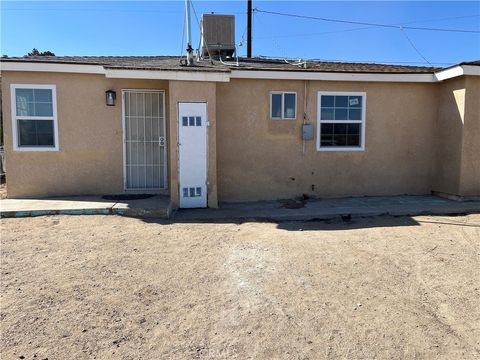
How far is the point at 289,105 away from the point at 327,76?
42.4 inches

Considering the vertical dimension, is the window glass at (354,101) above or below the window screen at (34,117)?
above

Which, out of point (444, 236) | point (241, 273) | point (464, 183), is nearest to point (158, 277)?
point (241, 273)

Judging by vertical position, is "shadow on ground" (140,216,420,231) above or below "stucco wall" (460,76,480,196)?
below

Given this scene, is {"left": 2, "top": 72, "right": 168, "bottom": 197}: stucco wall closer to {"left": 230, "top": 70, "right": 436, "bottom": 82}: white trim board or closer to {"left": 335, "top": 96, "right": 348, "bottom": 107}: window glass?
{"left": 230, "top": 70, "right": 436, "bottom": 82}: white trim board

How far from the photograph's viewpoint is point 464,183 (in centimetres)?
905

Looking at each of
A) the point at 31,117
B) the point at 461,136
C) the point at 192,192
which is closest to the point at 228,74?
the point at 192,192

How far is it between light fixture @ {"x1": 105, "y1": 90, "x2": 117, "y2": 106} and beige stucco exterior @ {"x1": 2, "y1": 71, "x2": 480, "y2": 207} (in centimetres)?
13

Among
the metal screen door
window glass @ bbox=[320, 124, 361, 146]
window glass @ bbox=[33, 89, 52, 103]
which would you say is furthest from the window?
Result: window glass @ bbox=[33, 89, 52, 103]

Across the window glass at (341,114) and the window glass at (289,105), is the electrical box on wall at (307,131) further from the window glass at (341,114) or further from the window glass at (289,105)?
the window glass at (341,114)

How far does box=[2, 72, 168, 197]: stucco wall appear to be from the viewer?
27.9 ft

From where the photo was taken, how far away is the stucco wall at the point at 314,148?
29.6 ft

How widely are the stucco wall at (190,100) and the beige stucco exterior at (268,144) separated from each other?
Answer: 0.02 meters

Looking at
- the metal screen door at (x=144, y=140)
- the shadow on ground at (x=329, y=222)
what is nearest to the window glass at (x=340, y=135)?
the shadow on ground at (x=329, y=222)

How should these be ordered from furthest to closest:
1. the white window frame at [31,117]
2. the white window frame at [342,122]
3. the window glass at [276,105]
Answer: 1. the white window frame at [342,122]
2. the window glass at [276,105]
3. the white window frame at [31,117]
